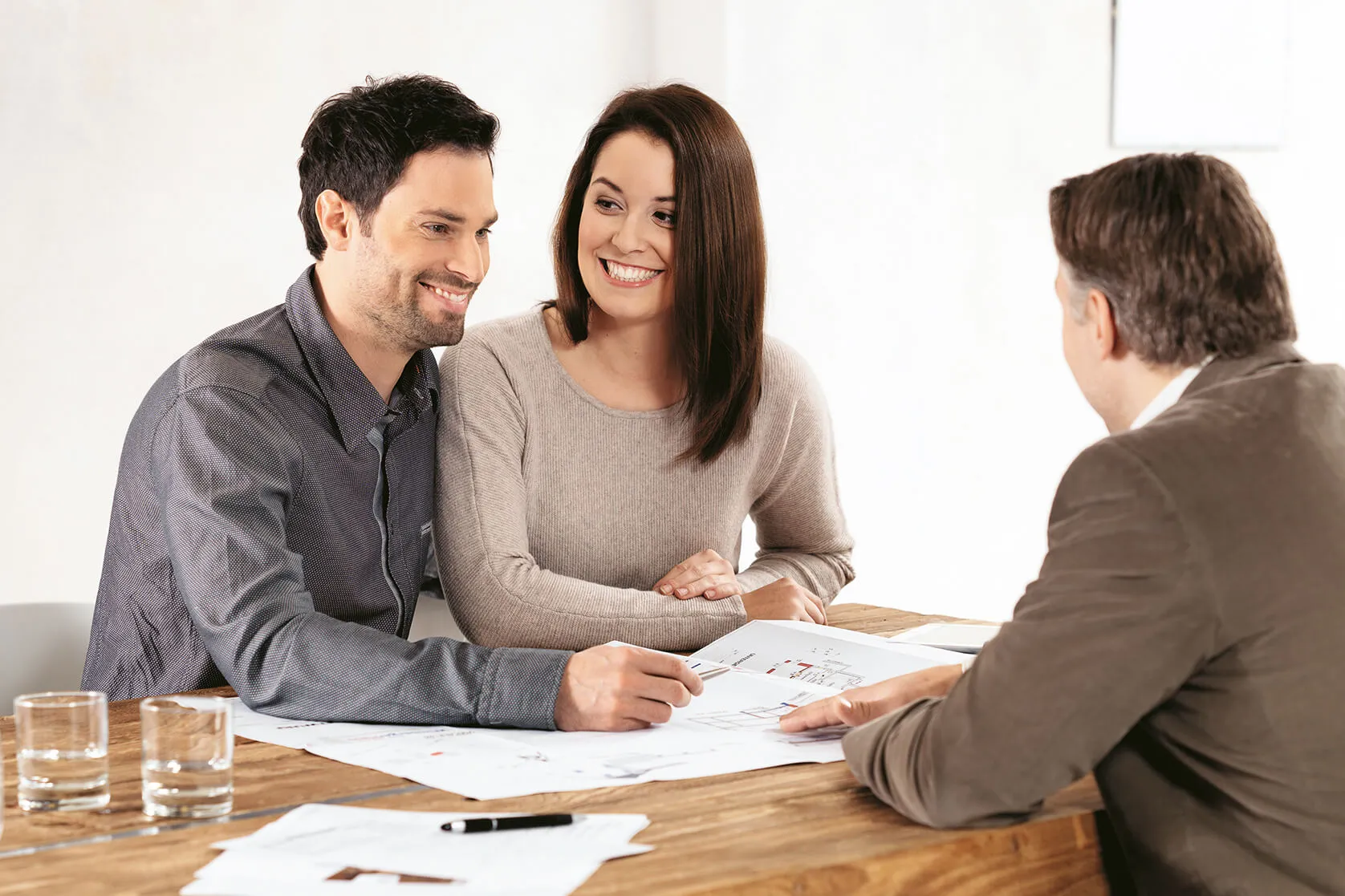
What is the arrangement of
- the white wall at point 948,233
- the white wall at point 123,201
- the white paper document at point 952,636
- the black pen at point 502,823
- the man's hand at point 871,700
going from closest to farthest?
the black pen at point 502,823 < the man's hand at point 871,700 < the white paper document at point 952,636 < the white wall at point 123,201 < the white wall at point 948,233

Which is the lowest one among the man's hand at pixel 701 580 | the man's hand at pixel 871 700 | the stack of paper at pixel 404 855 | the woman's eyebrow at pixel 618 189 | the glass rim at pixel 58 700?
the stack of paper at pixel 404 855

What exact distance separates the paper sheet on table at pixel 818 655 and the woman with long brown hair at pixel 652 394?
11cm

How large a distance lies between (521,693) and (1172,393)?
2.47ft

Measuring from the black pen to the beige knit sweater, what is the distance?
2.55 ft

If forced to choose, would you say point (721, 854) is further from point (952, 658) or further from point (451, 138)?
point (451, 138)

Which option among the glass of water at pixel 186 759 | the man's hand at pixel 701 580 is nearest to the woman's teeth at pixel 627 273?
the man's hand at pixel 701 580

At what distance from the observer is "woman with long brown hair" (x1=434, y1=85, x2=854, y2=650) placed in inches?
83.2

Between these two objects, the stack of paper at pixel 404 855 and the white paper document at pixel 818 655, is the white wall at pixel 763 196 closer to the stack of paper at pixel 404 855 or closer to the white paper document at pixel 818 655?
the white paper document at pixel 818 655

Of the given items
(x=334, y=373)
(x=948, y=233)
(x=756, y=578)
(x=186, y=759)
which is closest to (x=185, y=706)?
(x=186, y=759)

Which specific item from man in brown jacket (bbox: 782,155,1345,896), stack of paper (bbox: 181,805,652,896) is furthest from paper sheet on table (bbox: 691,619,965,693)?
stack of paper (bbox: 181,805,652,896)

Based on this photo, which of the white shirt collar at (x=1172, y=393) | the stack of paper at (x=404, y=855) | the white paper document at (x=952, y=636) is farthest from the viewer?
the white paper document at (x=952, y=636)

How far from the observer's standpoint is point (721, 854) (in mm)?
1101

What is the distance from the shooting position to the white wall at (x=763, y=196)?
3.34 m

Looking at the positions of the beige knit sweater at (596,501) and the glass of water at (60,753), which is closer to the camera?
the glass of water at (60,753)
